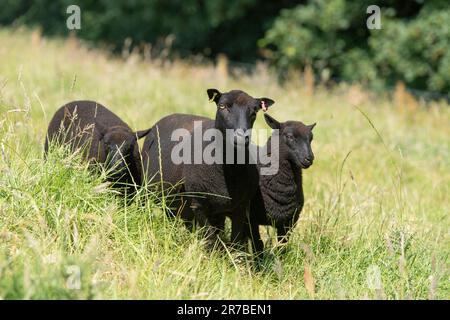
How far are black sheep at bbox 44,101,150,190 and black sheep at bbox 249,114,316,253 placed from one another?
1.10m

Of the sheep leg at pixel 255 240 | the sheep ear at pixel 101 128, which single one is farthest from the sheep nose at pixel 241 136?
the sheep ear at pixel 101 128

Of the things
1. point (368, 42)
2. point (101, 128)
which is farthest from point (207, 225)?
point (368, 42)

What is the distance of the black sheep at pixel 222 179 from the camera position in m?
4.73

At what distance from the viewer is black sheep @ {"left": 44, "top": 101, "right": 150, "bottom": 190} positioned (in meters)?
5.68

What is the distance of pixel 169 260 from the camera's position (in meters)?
4.53

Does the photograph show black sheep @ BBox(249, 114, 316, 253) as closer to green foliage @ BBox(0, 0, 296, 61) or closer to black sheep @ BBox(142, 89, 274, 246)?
black sheep @ BBox(142, 89, 274, 246)

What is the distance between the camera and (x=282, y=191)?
5430 millimetres

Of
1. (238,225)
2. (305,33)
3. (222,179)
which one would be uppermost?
(305,33)

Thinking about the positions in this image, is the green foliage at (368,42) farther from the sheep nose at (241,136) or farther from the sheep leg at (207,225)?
the sheep nose at (241,136)

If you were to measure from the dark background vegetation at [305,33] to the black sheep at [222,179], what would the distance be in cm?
800

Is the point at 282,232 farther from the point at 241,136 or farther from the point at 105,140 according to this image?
the point at 105,140

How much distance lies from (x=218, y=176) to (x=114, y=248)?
3.19ft

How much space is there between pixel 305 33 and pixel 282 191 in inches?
437

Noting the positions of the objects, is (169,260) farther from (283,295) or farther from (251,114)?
(251,114)
